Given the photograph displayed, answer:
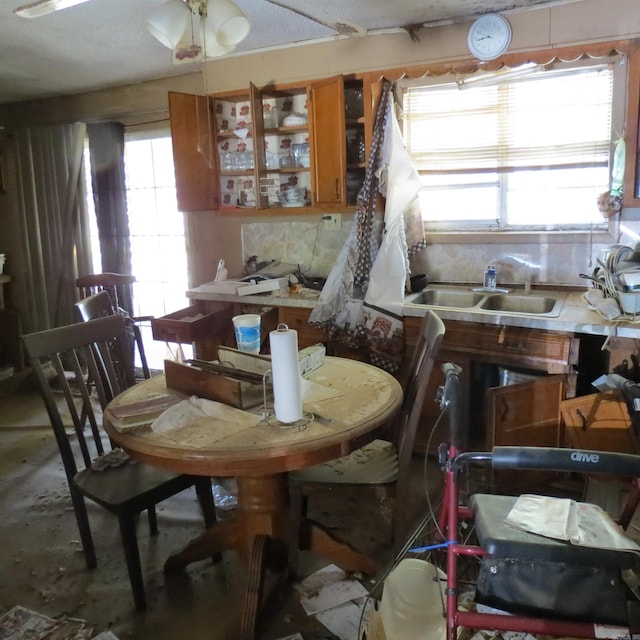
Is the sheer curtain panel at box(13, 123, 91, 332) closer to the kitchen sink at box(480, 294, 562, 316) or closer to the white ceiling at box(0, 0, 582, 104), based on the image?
the white ceiling at box(0, 0, 582, 104)

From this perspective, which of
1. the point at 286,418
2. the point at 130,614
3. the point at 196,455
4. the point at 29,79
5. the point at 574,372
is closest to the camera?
the point at 196,455

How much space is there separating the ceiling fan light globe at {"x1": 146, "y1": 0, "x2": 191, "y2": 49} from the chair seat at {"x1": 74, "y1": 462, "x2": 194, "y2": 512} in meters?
1.57

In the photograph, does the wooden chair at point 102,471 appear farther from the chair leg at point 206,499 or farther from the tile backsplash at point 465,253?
the tile backsplash at point 465,253

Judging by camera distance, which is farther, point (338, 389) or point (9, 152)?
point (9, 152)

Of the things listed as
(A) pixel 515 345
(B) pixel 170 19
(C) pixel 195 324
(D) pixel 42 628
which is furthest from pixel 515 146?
Answer: (D) pixel 42 628

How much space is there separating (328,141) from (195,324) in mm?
1299

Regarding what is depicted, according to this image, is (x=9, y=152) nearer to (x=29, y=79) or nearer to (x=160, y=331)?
(x=29, y=79)

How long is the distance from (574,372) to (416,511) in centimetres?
94

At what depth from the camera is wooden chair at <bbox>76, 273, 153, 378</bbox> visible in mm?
A: 2961

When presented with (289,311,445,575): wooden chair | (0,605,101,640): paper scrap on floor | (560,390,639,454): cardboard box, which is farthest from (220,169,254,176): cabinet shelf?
(0,605,101,640): paper scrap on floor

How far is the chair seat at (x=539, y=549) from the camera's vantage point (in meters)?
1.34

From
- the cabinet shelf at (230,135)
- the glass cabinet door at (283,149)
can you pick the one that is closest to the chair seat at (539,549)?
the glass cabinet door at (283,149)

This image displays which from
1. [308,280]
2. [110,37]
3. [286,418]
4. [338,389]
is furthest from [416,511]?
[110,37]

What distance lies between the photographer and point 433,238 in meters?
3.36
